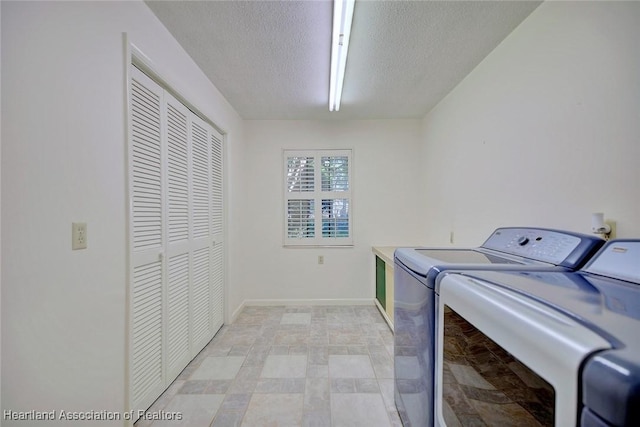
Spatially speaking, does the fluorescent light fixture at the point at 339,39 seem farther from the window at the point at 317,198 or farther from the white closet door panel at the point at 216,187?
the white closet door panel at the point at 216,187

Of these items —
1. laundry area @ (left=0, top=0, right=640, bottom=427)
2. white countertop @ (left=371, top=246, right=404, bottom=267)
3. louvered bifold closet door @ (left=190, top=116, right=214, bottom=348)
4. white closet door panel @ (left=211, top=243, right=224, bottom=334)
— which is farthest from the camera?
white countertop @ (left=371, top=246, right=404, bottom=267)

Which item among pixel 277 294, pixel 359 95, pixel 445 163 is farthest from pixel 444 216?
pixel 277 294

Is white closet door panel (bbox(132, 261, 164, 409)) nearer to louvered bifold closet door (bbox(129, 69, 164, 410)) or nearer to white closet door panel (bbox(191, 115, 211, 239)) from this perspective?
louvered bifold closet door (bbox(129, 69, 164, 410))

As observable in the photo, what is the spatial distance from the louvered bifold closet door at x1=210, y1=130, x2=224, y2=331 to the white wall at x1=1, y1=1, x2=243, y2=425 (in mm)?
1208

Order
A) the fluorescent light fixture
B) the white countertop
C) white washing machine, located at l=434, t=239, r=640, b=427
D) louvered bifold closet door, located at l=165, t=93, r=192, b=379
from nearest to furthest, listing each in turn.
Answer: white washing machine, located at l=434, t=239, r=640, b=427 < the fluorescent light fixture < louvered bifold closet door, located at l=165, t=93, r=192, b=379 < the white countertop

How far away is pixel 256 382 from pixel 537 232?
2.03 meters

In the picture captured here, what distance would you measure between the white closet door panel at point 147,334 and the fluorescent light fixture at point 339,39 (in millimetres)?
1876

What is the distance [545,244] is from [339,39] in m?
1.66

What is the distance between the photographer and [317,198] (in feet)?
11.2

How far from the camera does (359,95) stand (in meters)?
2.64

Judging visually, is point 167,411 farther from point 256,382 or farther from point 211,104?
point 211,104

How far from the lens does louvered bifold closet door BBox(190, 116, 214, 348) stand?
6.98 ft

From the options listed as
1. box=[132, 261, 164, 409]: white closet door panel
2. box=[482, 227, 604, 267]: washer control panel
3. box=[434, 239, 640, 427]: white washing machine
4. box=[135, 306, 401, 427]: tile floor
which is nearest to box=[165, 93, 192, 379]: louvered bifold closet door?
box=[132, 261, 164, 409]: white closet door panel

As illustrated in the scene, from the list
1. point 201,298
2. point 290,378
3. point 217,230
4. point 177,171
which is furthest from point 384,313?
point 177,171
